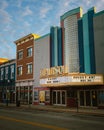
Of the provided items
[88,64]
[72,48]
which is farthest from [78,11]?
[88,64]

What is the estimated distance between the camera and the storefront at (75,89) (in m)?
27.8

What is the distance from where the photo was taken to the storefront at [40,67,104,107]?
2777 cm

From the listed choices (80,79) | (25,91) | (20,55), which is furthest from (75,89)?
(20,55)

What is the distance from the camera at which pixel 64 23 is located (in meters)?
36.0

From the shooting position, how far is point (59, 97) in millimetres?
→ 35344

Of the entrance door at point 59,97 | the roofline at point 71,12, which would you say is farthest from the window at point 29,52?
the entrance door at point 59,97

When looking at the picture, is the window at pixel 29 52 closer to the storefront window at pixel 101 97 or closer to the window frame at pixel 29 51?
the window frame at pixel 29 51

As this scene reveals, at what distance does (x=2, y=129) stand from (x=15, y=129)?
28.5 inches

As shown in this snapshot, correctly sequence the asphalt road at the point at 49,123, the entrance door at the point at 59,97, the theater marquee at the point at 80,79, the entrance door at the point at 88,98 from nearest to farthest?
the asphalt road at the point at 49,123 < the theater marquee at the point at 80,79 < the entrance door at the point at 88,98 < the entrance door at the point at 59,97

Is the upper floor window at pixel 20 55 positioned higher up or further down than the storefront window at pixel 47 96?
higher up

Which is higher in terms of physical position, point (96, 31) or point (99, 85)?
point (96, 31)

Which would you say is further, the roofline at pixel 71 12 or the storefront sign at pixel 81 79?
the roofline at pixel 71 12

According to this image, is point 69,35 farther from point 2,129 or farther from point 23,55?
point 2,129

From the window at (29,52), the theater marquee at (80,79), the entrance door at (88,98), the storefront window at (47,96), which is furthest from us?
the window at (29,52)
